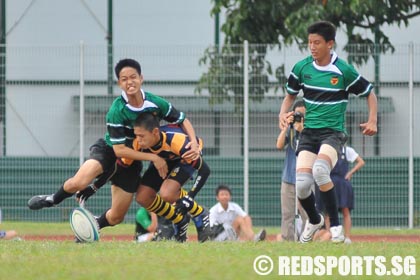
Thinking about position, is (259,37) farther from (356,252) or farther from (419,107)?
(356,252)

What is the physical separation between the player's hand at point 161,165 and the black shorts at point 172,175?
170 millimetres

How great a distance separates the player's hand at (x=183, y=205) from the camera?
14.2 m

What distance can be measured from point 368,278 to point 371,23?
581 inches

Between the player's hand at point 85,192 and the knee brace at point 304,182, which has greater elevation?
the knee brace at point 304,182

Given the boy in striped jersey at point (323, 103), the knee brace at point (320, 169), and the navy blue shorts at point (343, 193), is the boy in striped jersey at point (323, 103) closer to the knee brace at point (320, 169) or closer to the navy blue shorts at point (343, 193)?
the knee brace at point (320, 169)

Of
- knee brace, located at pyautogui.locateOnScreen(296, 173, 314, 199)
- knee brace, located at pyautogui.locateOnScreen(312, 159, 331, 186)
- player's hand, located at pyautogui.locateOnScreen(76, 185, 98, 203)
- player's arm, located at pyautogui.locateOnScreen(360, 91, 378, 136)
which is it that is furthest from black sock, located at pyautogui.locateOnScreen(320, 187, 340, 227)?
player's hand, located at pyautogui.locateOnScreen(76, 185, 98, 203)

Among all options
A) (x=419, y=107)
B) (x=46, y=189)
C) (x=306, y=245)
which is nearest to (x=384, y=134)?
(x=419, y=107)

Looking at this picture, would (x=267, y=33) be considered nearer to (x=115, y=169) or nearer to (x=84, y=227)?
(x=115, y=169)

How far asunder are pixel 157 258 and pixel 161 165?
2.90 m

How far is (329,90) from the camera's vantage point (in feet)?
44.2

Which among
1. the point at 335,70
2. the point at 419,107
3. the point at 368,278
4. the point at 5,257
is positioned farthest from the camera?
the point at 419,107

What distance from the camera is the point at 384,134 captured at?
23125 mm

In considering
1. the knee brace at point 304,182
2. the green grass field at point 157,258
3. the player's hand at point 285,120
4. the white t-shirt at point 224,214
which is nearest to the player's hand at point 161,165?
the green grass field at point 157,258

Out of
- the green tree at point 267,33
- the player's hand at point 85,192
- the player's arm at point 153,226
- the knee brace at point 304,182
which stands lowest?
the player's arm at point 153,226
